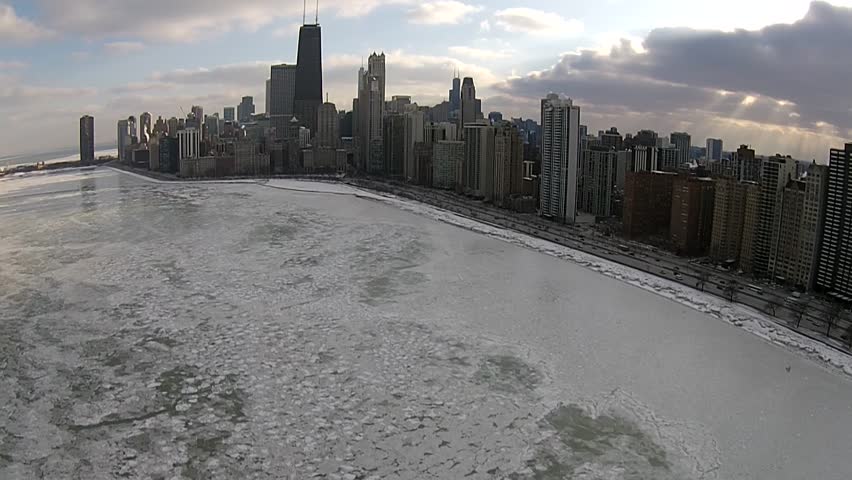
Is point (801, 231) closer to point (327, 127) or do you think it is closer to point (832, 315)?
point (832, 315)

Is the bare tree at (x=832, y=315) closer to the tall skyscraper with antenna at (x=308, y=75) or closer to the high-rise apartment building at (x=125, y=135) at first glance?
the tall skyscraper with antenna at (x=308, y=75)

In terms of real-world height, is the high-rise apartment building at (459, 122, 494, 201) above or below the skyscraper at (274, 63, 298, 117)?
below

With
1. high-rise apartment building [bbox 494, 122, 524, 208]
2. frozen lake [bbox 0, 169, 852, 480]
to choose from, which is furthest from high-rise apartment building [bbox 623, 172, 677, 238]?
high-rise apartment building [bbox 494, 122, 524, 208]

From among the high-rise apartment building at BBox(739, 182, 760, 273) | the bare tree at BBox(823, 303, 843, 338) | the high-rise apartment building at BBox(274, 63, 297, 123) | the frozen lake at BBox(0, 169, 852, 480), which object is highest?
the high-rise apartment building at BBox(274, 63, 297, 123)

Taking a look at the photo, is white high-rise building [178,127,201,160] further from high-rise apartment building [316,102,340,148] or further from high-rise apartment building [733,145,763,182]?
high-rise apartment building [733,145,763,182]

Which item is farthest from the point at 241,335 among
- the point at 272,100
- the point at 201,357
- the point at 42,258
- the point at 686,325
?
the point at 272,100

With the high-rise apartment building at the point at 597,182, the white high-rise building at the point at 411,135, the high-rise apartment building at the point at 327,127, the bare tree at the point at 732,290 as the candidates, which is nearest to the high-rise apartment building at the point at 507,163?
the high-rise apartment building at the point at 597,182

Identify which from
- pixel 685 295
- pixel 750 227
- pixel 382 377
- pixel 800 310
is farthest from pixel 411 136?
pixel 382 377
